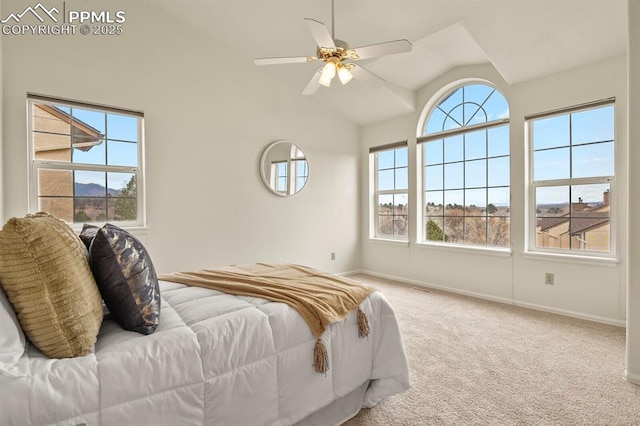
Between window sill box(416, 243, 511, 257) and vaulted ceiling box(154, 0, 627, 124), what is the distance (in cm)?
186

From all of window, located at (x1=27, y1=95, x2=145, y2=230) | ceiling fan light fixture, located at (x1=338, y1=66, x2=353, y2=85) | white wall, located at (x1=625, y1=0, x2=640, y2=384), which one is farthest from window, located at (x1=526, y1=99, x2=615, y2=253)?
window, located at (x1=27, y1=95, x2=145, y2=230)

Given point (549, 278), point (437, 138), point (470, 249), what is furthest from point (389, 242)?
point (549, 278)

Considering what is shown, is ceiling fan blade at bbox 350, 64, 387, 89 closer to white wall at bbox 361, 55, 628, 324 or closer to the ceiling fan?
the ceiling fan

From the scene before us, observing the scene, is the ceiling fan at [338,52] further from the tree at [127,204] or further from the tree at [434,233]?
the tree at [434,233]

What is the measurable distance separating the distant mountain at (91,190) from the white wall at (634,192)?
419 centimetres

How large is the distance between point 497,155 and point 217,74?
344 cm

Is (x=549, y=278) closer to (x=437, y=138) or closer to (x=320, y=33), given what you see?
(x=437, y=138)

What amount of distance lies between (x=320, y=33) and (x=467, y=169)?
2.86 meters

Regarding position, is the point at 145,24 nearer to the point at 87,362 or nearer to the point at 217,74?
the point at 217,74

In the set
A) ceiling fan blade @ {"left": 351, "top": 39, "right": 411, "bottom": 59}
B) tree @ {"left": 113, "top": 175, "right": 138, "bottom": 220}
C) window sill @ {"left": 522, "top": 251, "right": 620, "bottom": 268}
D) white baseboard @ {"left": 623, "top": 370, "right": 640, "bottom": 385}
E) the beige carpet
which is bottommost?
the beige carpet

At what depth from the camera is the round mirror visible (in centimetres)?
425

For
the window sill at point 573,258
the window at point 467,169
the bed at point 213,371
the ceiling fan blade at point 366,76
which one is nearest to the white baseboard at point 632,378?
the window sill at point 573,258

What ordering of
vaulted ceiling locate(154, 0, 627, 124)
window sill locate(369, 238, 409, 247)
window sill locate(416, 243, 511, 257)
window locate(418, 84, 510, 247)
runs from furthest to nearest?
window sill locate(369, 238, 409, 247)
window locate(418, 84, 510, 247)
window sill locate(416, 243, 511, 257)
vaulted ceiling locate(154, 0, 627, 124)

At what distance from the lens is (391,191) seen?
5008mm
